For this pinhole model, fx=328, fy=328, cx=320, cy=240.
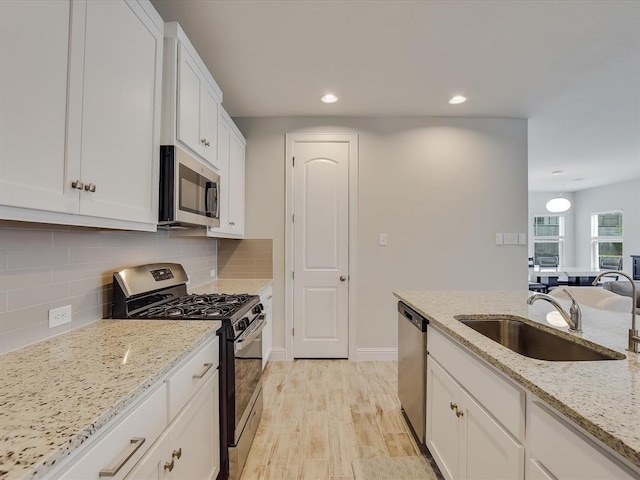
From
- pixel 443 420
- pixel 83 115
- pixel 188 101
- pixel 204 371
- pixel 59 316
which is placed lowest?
pixel 443 420

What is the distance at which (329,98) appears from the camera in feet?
9.89

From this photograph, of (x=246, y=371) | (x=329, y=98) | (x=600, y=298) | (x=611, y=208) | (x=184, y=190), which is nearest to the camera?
(x=184, y=190)

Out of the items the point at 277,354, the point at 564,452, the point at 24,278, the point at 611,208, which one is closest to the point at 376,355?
the point at 277,354

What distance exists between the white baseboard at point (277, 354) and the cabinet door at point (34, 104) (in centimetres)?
272

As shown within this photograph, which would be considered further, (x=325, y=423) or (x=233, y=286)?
(x=233, y=286)

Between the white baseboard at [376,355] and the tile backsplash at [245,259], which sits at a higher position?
the tile backsplash at [245,259]

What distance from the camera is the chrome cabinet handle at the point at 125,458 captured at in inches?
29.2

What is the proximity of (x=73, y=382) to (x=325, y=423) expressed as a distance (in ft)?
5.82

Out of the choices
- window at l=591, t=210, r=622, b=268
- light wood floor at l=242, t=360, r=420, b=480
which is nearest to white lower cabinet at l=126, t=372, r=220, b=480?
light wood floor at l=242, t=360, r=420, b=480

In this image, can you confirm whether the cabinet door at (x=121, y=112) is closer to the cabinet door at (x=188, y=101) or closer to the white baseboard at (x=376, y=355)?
the cabinet door at (x=188, y=101)

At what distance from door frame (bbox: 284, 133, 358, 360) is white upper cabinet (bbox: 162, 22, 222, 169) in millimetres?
1336

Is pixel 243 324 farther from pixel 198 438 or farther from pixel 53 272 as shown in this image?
pixel 53 272

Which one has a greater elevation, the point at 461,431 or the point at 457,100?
the point at 457,100

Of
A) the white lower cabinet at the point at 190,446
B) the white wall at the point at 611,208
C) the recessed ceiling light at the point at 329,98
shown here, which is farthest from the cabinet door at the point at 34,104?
the white wall at the point at 611,208
